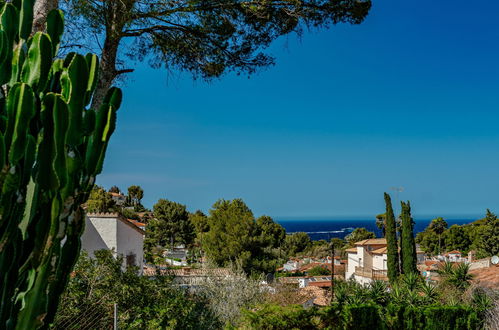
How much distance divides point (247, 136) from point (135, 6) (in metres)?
35.7

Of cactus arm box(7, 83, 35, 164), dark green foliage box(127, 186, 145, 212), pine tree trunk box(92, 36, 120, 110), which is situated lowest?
cactus arm box(7, 83, 35, 164)

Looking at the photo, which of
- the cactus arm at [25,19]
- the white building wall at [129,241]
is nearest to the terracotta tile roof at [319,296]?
the white building wall at [129,241]

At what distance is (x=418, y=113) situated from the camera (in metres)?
52.7

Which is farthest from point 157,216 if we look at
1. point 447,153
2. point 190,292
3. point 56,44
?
point 447,153

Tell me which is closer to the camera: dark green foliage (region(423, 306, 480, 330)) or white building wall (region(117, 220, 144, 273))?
dark green foliage (region(423, 306, 480, 330))

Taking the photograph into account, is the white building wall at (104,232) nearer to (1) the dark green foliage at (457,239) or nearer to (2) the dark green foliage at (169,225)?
(2) the dark green foliage at (169,225)

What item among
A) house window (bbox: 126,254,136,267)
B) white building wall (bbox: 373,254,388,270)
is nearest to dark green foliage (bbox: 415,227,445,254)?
white building wall (bbox: 373,254,388,270)

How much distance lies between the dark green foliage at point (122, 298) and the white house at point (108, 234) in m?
2.25

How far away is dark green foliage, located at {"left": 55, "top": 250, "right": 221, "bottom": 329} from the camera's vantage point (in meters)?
7.43

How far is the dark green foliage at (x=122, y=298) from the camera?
7430mm

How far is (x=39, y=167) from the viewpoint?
2174 mm

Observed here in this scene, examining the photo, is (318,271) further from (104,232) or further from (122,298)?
(122,298)

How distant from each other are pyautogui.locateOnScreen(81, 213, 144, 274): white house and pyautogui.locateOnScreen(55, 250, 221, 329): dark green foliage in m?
2.25

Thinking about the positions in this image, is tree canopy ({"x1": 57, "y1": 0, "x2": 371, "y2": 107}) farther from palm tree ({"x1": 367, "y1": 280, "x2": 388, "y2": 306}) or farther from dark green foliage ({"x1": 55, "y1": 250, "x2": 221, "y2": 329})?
palm tree ({"x1": 367, "y1": 280, "x2": 388, "y2": 306})
